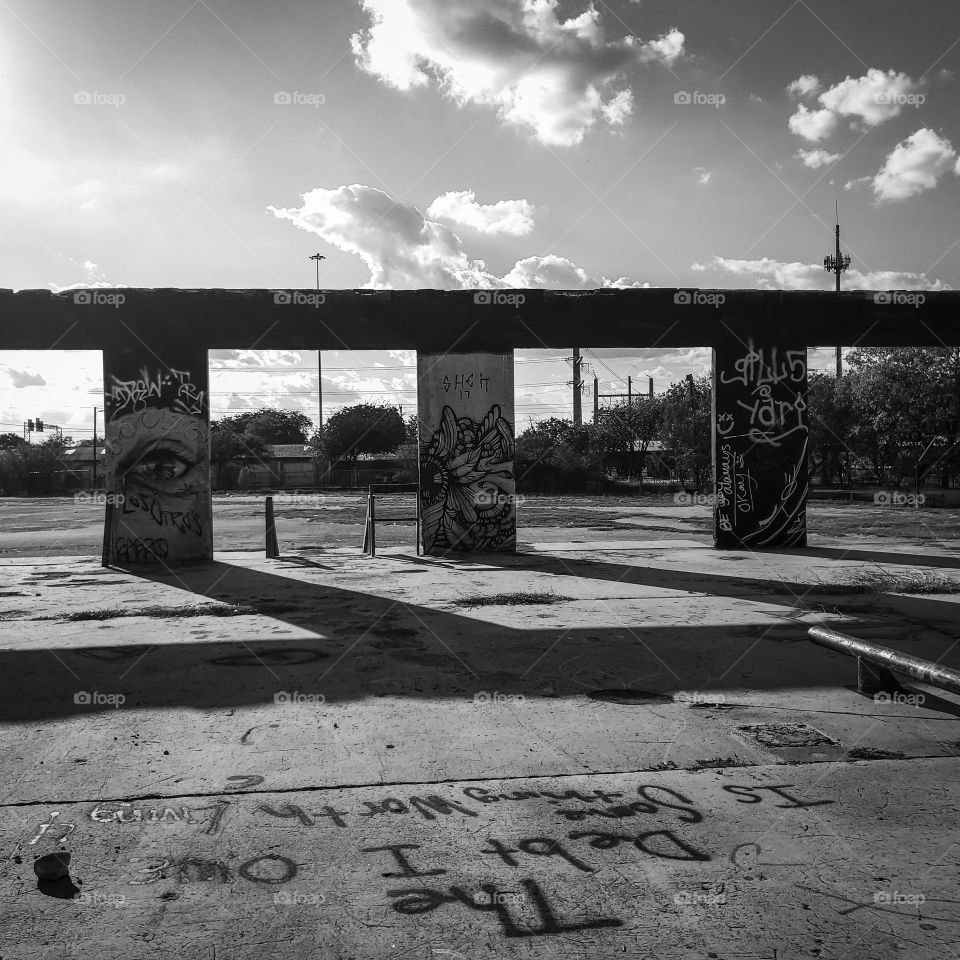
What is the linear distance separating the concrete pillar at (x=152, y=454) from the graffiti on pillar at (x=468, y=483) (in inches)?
144

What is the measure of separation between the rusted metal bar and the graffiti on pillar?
741 centimetres

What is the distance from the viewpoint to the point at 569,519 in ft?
69.2

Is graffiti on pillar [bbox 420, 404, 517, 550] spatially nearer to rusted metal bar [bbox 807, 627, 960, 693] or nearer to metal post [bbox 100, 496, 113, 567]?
metal post [bbox 100, 496, 113, 567]

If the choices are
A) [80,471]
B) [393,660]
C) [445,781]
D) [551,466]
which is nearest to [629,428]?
[551,466]

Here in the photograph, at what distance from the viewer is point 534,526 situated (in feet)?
61.3

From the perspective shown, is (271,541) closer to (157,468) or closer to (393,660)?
(157,468)

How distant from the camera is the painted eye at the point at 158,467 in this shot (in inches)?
467

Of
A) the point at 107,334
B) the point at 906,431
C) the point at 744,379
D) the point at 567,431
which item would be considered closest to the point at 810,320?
the point at 744,379

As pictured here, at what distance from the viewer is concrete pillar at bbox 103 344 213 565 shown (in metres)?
A: 11.8

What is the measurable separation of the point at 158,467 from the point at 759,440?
10051 millimetres

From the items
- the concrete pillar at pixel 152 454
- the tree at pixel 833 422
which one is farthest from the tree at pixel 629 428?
the concrete pillar at pixel 152 454

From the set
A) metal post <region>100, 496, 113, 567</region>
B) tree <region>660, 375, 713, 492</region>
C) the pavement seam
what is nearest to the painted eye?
metal post <region>100, 496, 113, 567</region>

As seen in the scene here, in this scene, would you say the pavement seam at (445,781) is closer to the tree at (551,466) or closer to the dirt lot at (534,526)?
the dirt lot at (534,526)

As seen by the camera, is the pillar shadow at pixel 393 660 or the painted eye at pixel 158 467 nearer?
the pillar shadow at pixel 393 660
